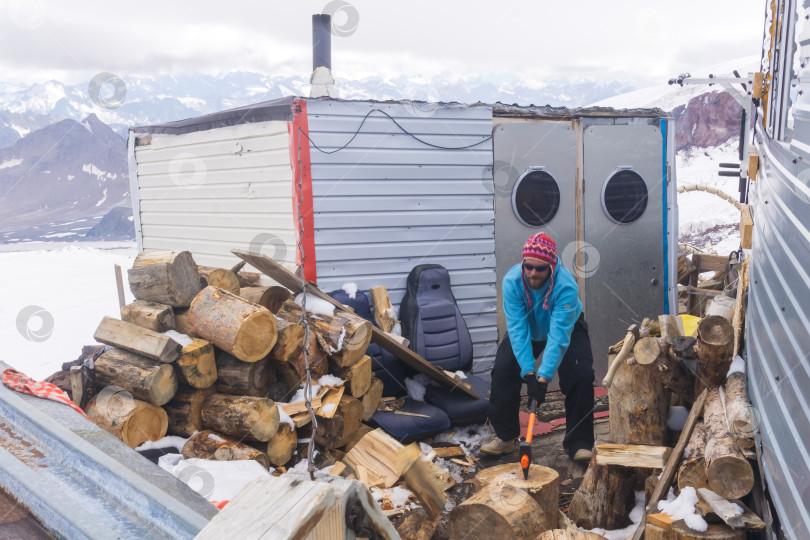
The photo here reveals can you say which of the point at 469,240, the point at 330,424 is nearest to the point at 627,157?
the point at 469,240

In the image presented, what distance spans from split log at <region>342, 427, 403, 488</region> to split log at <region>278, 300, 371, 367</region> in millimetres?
773

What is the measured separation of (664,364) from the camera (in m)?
→ 4.48

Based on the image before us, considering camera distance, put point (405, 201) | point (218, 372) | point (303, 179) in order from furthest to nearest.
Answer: point (405, 201) → point (303, 179) → point (218, 372)

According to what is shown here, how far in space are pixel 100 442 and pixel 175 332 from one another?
10.0 ft

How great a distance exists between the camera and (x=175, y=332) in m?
4.84

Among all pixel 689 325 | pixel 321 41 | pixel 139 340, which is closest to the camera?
pixel 139 340

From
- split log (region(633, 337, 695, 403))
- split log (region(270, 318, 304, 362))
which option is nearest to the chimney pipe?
split log (region(270, 318, 304, 362))

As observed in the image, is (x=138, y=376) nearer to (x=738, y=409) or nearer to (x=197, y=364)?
(x=197, y=364)

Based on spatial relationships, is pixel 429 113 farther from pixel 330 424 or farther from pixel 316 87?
pixel 330 424

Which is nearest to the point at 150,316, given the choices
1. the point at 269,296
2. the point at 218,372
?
the point at 218,372

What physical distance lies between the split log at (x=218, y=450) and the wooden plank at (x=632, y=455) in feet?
7.63

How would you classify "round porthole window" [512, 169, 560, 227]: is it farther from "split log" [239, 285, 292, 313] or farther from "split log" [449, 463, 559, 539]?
"split log" [449, 463, 559, 539]

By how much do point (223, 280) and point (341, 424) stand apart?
1730 mm

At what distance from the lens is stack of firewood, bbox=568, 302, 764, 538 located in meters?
2.99
